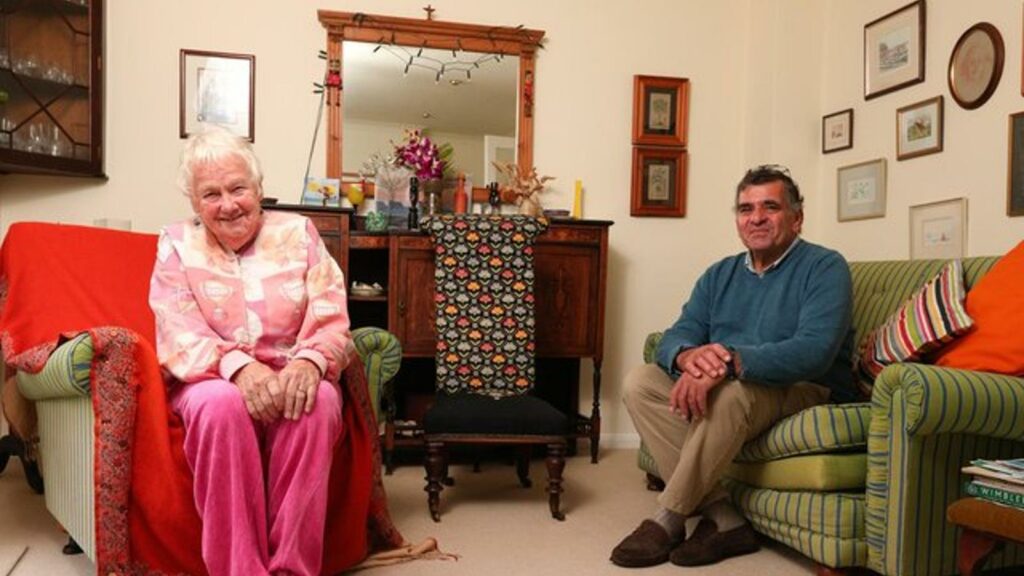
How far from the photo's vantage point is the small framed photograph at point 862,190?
3.15 metres

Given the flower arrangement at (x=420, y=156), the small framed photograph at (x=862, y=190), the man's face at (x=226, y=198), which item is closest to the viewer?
the man's face at (x=226, y=198)

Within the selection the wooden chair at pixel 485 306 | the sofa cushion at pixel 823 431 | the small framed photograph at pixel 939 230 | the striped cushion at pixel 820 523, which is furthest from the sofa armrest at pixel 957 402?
the wooden chair at pixel 485 306

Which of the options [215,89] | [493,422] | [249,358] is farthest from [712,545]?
[215,89]

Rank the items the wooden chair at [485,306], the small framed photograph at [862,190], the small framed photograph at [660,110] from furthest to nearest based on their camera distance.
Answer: the small framed photograph at [660,110], the small framed photograph at [862,190], the wooden chair at [485,306]

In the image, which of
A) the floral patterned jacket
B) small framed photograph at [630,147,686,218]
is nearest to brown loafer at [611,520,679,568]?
the floral patterned jacket

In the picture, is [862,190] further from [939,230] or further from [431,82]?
[431,82]

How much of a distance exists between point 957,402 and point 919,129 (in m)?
1.69

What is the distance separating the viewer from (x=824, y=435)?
192cm

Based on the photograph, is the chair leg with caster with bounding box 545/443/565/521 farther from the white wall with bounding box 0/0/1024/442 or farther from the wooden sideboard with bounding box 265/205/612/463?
the white wall with bounding box 0/0/1024/442

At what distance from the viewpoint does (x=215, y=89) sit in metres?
3.24

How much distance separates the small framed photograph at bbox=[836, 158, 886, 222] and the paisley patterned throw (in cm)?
157

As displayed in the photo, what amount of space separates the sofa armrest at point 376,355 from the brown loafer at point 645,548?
0.83 meters

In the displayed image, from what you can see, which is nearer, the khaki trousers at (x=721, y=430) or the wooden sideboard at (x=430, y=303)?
the khaki trousers at (x=721, y=430)

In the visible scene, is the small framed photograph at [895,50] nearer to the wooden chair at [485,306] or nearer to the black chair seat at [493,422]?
the wooden chair at [485,306]
